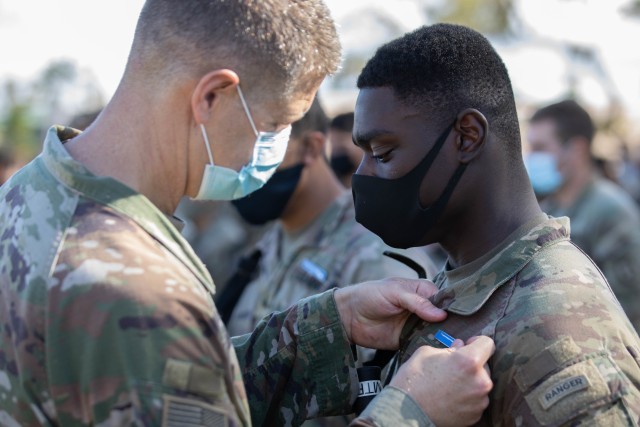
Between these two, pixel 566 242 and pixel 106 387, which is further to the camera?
pixel 566 242

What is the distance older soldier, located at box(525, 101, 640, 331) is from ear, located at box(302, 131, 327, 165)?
320 cm

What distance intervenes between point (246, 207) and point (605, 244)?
3.59m

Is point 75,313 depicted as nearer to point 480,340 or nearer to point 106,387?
point 106,387

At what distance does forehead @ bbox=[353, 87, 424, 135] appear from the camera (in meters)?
2.55

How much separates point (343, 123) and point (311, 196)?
219 centimetres

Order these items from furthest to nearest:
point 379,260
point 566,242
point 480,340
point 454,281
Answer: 1. point 379,260
2. point 454,281
3. point 566,242
4. point 480,340

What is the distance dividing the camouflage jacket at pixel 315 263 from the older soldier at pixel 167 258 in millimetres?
1116

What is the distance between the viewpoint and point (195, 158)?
89.7 inches

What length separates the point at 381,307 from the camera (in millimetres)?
2604

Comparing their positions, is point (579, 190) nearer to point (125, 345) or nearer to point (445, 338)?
point (445, 338)

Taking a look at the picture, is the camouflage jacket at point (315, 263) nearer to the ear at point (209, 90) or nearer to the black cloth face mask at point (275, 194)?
the black cloth face mask at point (275, 194)

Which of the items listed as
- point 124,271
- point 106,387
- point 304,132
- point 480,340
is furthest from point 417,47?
point 304,132

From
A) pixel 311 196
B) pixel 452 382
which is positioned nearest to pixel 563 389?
pixel 452 382

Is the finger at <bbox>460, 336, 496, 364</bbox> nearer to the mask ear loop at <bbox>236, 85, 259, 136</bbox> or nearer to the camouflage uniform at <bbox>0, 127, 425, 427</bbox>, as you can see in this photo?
the camouflage uniform at <bbox>0, 127, 425, 427</bbox>
